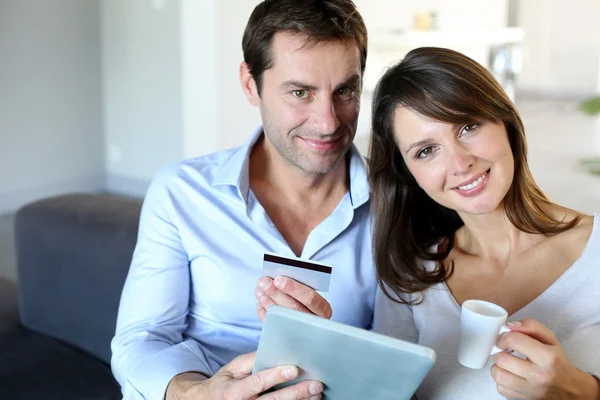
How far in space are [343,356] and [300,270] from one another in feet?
0.76

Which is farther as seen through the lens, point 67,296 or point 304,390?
point 67,296

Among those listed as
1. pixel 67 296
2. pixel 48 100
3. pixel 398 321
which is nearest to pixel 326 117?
pixel 398 321

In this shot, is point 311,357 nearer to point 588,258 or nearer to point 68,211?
point 588,258

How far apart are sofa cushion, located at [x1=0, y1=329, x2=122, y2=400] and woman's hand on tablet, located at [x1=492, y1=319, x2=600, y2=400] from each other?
1.20 m

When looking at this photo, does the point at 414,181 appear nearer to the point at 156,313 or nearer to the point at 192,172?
the point at 192,172

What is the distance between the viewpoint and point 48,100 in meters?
5.10

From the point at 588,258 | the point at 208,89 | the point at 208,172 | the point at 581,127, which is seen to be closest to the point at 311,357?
the point at 588,258

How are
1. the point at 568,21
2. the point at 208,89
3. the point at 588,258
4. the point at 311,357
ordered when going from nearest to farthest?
1. the point at 311,357
2. the point at 588,258
3. the point at 208,89
4. the point at 568,21

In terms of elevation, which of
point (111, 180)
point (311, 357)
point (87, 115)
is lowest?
point (111, 180)

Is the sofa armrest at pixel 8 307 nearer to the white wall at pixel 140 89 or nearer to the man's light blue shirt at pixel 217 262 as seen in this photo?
the man's light blue shirt at pixel 217 262

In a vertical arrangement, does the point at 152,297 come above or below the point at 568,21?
below

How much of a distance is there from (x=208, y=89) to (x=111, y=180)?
1.44 meters

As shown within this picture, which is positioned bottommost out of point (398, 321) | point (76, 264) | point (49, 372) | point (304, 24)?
point (49, 372)

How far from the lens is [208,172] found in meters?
1.75
